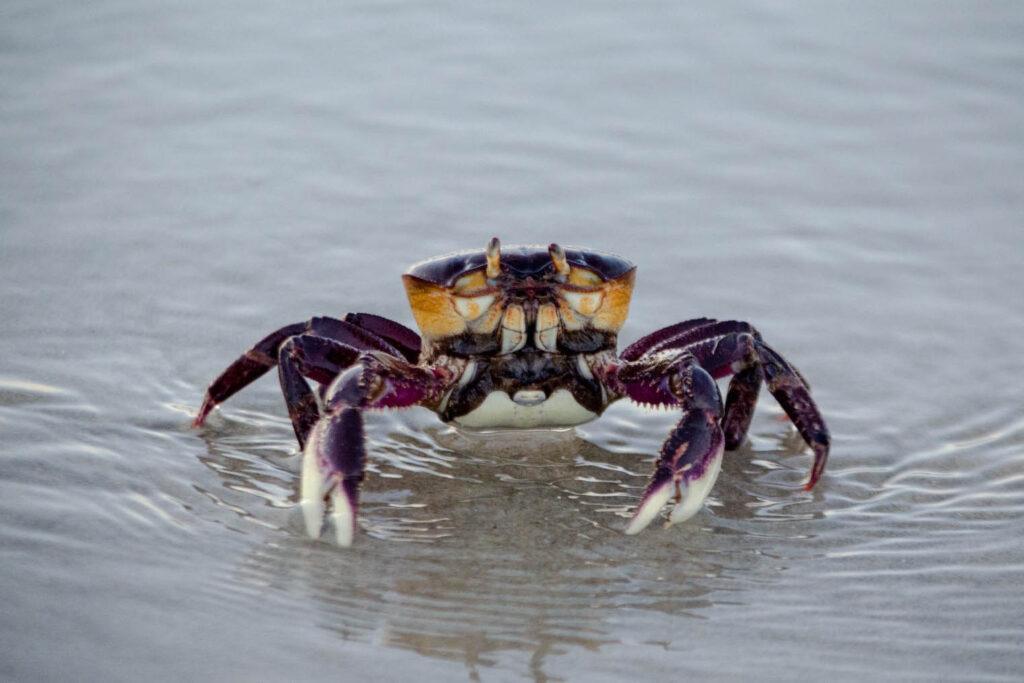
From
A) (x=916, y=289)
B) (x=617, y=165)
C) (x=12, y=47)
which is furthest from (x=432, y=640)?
(x=12, y=47)

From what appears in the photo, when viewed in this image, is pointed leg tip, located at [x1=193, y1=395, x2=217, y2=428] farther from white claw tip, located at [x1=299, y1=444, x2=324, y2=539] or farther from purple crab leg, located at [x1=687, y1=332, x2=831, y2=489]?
purple crab leg, located at [x1=687, y1=332, x2=831, y2=489]

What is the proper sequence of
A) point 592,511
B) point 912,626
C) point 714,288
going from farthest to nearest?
1. point 714,288
2. point 592,511
3. point 912,626

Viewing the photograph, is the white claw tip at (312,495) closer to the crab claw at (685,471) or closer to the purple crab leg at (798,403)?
the crab claw at (685,471)

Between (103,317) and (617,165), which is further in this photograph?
(617,165)

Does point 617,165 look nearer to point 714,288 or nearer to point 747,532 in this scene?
point 714,288

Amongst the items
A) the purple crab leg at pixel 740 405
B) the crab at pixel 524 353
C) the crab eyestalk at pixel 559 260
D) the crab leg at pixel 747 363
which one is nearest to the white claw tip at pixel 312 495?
the crab at pixel 524 353

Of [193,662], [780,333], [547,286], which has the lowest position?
[193,662]
